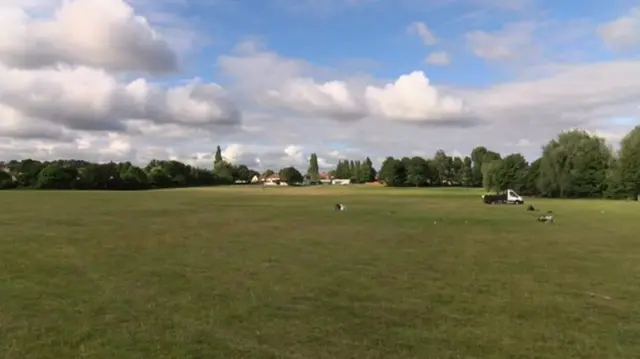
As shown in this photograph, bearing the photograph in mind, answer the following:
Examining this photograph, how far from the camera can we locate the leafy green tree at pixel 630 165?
284ft

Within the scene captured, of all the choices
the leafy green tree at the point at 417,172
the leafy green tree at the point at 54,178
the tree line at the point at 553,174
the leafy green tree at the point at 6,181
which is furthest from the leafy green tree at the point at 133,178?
the leafy green tree at the point at 417,172

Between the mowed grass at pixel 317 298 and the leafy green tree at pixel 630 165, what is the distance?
233 ft

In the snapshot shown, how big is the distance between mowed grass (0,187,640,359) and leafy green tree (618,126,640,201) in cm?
7092

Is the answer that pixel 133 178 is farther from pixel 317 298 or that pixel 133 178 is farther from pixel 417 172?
pixel 317 298

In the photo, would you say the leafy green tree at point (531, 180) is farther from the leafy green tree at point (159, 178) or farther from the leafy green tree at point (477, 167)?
the leafy green tree at point (159, 178)

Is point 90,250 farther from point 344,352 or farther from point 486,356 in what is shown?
point 486,356

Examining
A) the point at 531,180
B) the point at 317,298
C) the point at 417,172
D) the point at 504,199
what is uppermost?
the point at 417,172

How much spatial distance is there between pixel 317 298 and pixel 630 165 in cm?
8885

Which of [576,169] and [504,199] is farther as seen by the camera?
[576,169]

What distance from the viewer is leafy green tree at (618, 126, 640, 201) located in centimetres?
8650

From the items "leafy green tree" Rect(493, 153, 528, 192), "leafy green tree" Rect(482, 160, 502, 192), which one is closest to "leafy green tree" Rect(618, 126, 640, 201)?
"leafy green tree" Rect(493, 153, 528, 192)

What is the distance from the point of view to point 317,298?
42.3 ft

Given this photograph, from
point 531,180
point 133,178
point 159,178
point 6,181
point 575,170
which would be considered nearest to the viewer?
point 575,170

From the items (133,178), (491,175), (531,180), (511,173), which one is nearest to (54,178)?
(133,178)
